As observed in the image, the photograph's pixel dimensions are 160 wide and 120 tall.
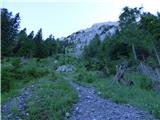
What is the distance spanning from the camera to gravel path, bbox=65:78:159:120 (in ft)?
52.4

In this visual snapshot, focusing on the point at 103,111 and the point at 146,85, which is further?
the point at 146,85

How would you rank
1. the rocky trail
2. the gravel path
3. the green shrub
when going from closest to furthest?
1. the rocky trail
2. the gravel path
3. the green shrub

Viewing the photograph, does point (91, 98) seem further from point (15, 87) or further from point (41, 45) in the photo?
point (41, 45)

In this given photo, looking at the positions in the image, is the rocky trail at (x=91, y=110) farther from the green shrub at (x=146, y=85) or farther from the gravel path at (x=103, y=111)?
the green shrub at (x=146, y=85)

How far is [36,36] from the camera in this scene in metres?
86.6

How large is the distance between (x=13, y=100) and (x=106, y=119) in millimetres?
5347

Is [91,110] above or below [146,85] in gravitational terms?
below

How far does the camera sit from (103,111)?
16828 mm

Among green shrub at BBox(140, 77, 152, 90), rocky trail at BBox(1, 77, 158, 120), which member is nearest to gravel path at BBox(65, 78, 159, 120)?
rocky trail at BBox(1, 77, 158, 120)

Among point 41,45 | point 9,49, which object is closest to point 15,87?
point 9,49

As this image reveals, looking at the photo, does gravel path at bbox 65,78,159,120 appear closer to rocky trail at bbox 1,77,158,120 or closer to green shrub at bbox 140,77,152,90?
rocky trail at bbox 1,77,158,120

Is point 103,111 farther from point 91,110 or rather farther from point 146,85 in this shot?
point 146,85

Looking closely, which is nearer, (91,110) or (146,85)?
(91,110)

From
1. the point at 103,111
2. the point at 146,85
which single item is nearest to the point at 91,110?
the point at 103,111
